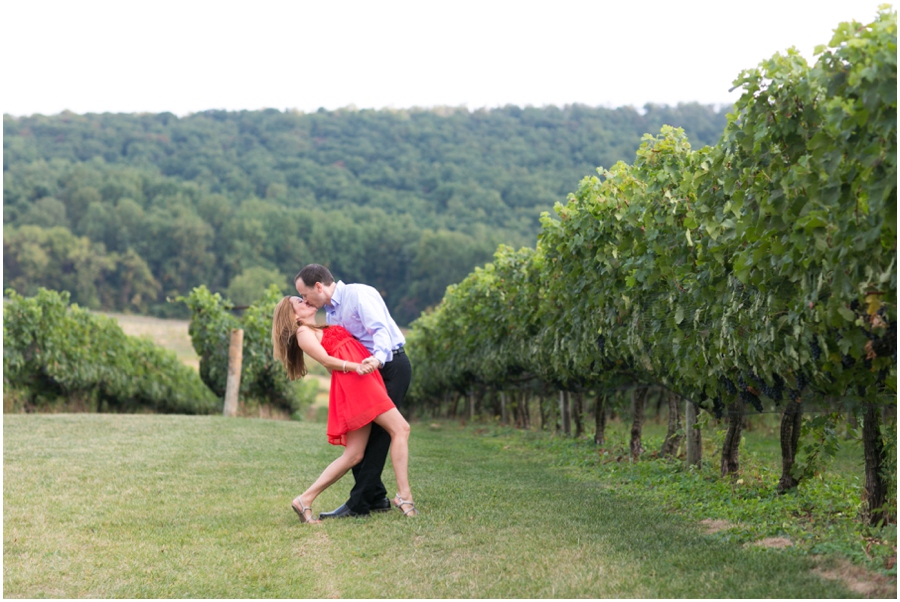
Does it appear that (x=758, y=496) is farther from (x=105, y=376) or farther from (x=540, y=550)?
(x=105, y=376)

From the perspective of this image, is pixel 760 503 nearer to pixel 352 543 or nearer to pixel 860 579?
pixel 860 579

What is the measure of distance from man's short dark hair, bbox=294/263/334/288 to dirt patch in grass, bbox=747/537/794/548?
3129 millimetres

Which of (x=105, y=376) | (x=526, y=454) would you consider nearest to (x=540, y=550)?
(x=526, y=454)

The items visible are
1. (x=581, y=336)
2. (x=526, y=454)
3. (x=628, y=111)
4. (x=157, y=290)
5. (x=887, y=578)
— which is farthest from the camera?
(x=628, y=111)

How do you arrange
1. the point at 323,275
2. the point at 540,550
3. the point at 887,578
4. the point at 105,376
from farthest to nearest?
the point at 105,376 < the point at 323,275 < the point at 540,550 < the point at 887,578

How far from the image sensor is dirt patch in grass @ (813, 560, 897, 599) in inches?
153

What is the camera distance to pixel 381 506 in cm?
652

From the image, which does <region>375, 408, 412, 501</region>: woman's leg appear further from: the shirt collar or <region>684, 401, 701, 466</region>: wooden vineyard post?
<region>684, 401, 701, 466</region>: wooden vineyard post

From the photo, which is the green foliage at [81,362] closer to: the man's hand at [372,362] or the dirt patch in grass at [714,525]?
the man's hand at [372,362]

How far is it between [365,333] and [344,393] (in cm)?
47

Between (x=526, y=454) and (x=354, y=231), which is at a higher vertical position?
(x=354, y=231)

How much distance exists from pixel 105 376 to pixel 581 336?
1591 cm

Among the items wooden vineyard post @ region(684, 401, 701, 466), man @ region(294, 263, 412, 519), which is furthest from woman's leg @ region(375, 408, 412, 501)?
wooden vineyard post @ region(684, 401, 701, 466)

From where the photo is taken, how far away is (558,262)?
10625 millimetres
